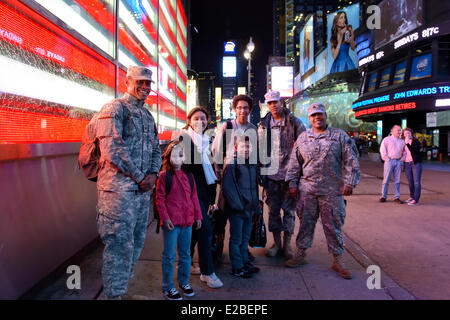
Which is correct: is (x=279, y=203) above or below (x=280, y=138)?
below

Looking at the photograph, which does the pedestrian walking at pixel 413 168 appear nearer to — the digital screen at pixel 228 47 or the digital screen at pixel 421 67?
the digital screen at pixel 421 67

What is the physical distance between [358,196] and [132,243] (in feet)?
28.0

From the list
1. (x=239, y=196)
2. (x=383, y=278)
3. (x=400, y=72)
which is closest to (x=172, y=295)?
(x=239, y=196)

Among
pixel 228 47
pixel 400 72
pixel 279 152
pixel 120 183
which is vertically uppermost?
pixel 228 47

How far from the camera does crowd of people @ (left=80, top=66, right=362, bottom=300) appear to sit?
119 inches

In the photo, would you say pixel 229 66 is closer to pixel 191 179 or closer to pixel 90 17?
pixel 90 17

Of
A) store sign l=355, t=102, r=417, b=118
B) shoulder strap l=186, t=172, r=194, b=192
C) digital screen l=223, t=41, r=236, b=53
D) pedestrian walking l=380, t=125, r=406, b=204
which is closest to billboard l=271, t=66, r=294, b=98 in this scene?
store sign l=355, t=102, r=417, b=118

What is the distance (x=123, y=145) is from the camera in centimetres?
302

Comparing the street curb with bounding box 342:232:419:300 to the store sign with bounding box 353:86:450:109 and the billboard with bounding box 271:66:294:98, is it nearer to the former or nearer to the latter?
the store sign with bounding box 353:86:450:109

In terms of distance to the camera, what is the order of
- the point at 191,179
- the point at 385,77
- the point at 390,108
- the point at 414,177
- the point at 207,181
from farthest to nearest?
the point at 385,77 < the point at 390,108 < the point at 414,177 < the point at 207,181 < the point at 191,179

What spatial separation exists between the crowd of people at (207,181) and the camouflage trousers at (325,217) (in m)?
0.01

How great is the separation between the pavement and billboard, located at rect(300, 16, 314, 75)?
237ft

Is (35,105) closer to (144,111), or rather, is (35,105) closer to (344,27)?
(144,111)

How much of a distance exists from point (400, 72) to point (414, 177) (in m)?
23.5
